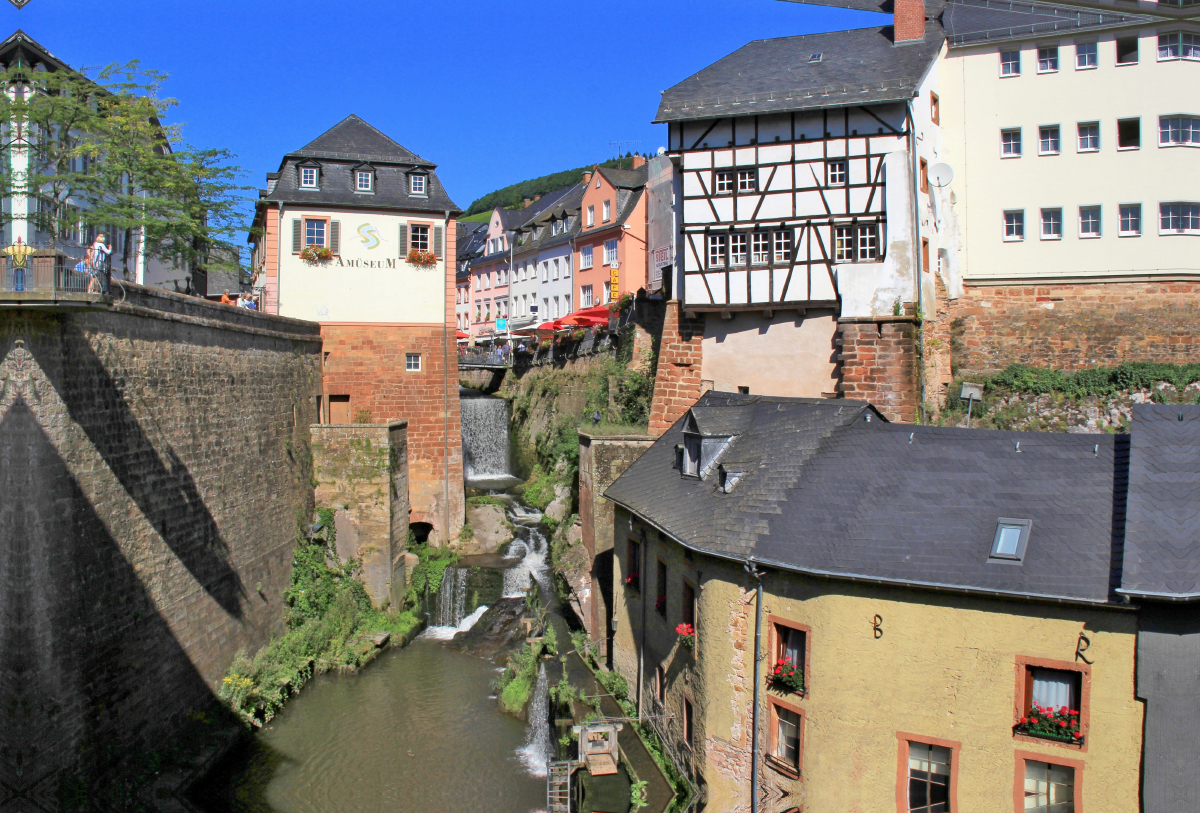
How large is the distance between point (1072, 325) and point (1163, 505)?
13.6m

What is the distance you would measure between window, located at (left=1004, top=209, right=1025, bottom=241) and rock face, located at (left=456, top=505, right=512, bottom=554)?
15.0 meters

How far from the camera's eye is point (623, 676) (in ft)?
52.7

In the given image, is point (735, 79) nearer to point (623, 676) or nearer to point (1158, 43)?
point (1158, 43)

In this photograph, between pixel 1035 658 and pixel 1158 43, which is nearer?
pixel 1035 658

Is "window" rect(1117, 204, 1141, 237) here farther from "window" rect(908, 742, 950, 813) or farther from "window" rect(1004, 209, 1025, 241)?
"window" rect(908, 742, 950, 813)

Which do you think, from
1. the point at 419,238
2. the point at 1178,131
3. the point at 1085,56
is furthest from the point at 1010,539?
the point at 419,238

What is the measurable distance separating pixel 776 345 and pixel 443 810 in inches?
493

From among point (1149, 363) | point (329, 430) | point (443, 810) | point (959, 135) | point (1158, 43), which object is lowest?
point (443, 810)

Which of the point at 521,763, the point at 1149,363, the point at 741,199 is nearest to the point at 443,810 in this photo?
the point at 521,763

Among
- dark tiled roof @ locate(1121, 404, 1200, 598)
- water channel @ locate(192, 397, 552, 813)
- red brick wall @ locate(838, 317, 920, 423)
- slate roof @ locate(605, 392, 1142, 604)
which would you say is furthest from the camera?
red brick wall @ locate(838, 317, 920, 423)

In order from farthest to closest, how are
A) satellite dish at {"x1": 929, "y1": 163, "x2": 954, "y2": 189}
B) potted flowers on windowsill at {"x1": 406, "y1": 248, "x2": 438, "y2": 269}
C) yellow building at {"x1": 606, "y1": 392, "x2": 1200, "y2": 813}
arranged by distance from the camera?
potted flowers on windowsill at {"x1": 406, "y1": 248, "x2": 438, "y2": 269}, satellite dish at {"x1": 929, "y1": 163, "x2": 954, "y2": 189}, yellow building at {"x1": 606, "y1": 392, "x2": 1200, "y2": 813}

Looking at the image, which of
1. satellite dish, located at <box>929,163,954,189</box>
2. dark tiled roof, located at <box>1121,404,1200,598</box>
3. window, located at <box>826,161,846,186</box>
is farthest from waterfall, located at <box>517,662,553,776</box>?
satellite dish, located at <box>929,163,954,189</box>

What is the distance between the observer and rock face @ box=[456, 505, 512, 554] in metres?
24.6

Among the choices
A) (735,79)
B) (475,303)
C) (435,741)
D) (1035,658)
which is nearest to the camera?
(1035,658)
